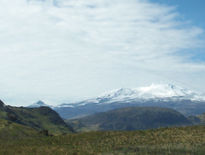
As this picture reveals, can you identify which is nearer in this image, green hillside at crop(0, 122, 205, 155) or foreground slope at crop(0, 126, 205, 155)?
green hillside at crop(0, 122, 205, 155)

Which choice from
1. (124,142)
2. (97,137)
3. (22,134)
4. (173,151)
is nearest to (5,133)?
(22,134)

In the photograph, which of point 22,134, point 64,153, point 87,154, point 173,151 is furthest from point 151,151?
point 22,134

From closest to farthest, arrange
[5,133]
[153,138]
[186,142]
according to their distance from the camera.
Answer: [186,142]
[153,138]
[5,133]

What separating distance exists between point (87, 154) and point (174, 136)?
83.4ft

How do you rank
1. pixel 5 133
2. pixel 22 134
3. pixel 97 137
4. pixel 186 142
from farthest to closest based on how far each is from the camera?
pixel 22 134
pixel 5 133
pixel 97 137
pixel 186 142

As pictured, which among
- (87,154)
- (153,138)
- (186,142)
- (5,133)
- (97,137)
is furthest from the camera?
(5,133)

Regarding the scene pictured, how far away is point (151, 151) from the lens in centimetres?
4572

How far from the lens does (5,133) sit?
307 ft

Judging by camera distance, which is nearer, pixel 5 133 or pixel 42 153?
pixel 42 153

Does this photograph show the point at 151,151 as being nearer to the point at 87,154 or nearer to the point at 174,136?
the point at 87,154

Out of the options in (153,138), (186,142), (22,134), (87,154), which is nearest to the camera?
(87,154)

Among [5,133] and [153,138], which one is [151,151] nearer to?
[153,138]

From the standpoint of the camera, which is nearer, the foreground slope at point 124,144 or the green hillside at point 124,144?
the green hillside at point 124,144

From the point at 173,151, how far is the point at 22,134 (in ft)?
235
